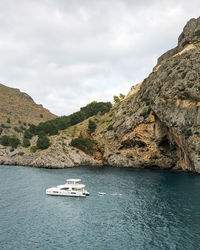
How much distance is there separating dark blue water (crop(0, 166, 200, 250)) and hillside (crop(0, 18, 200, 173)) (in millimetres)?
32120

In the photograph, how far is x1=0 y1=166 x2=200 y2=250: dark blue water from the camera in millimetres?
46406

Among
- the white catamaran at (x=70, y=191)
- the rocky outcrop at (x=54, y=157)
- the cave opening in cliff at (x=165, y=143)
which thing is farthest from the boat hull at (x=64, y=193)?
the cave opening in cliff at (x=165, y=143)

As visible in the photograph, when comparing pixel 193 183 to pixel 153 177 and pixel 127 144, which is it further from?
pixel 127 144

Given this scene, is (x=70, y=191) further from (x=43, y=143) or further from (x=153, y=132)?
(x=43, y=143)

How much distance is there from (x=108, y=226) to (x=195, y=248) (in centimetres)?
1852

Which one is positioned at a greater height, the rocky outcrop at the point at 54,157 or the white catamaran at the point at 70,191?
the rocky outcrop at the point at 54,157

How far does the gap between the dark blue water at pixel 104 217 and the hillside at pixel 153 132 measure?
105 ft

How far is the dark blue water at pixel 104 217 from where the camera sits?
46.4 meters

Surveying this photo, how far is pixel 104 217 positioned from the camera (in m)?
59.2

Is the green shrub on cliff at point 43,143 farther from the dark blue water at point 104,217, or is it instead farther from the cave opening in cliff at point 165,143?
the cave opening in cliff at point 165,143

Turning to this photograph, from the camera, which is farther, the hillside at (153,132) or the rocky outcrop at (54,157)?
the rocky outcrop at (54,157)

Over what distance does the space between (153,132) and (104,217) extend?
84581 millimetres

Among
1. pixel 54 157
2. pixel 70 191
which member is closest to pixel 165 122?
pixel 54 157

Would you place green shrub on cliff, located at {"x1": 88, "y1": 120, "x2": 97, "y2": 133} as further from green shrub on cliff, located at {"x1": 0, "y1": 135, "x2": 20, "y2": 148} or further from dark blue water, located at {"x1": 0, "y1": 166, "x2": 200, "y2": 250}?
dark blue water, located at {"x1": 0, "y1": 166, "x2": 200, "y2": 250}
